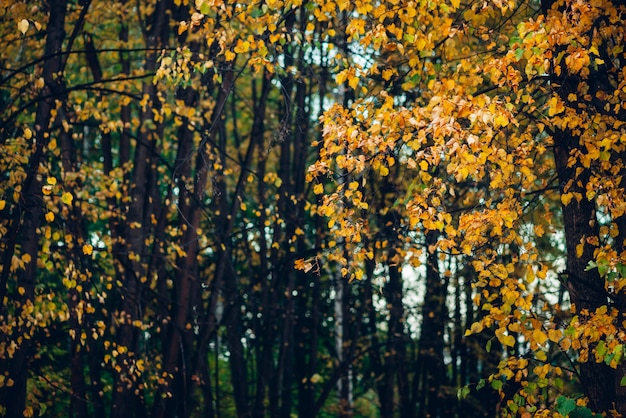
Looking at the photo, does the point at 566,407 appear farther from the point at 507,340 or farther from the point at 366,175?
the point at 366,175

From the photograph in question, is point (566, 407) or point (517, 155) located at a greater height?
point (517, 155)

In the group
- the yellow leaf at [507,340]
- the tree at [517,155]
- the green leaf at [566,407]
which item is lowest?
the green leaf at [566,407]

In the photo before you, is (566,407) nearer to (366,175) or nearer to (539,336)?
(539,336)

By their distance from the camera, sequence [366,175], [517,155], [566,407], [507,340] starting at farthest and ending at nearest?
[366,175], [517,155], [507,340], [566,407]

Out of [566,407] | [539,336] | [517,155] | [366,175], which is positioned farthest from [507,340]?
[366,175]

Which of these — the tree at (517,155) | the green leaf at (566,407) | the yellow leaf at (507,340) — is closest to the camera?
the green leaf at (566,407)

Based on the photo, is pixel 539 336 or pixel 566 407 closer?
pixel 566 407

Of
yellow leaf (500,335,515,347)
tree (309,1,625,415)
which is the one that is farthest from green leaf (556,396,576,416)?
yellow leaf (500,335,515,347)

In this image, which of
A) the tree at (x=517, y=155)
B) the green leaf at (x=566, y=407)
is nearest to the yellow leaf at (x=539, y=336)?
the tree at (x=517, y=155)

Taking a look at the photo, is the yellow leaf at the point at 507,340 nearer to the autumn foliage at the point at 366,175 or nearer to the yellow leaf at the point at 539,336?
the autumn foliage at the point at 366,175

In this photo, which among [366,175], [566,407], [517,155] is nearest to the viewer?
[566,407]

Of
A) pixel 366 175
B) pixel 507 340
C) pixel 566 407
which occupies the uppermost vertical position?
pixel 366 175

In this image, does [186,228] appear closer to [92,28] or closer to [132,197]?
[132,197]

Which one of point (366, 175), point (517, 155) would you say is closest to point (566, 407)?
point (517, 155)
